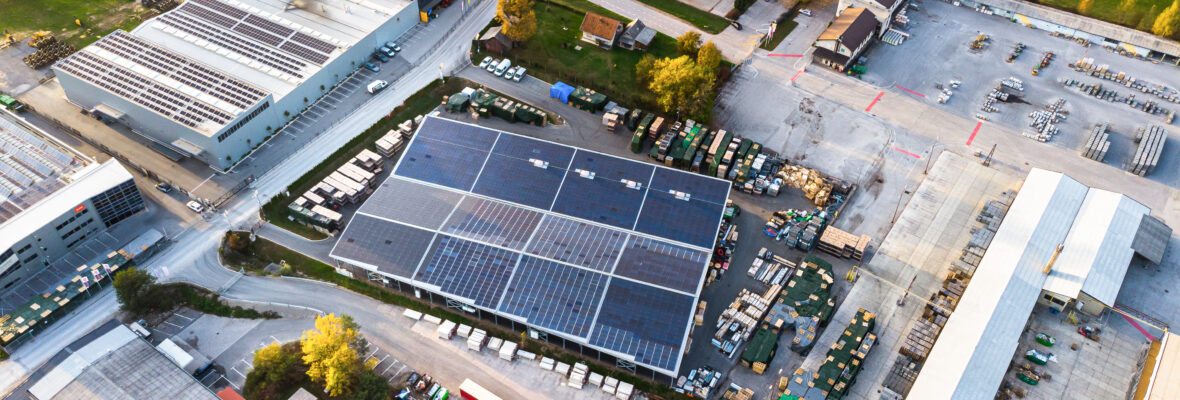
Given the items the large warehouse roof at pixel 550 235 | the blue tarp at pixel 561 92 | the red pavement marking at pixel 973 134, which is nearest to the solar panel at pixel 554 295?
the large warehouse roof at pixel 550 235

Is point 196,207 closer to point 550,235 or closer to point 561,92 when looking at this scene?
point 550,235

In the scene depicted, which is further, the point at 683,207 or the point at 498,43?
the point at 498,43

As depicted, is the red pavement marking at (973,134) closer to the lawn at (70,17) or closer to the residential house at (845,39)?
the residential house at (845,39)

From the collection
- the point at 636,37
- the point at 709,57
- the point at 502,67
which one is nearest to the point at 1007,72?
the point at 709,57

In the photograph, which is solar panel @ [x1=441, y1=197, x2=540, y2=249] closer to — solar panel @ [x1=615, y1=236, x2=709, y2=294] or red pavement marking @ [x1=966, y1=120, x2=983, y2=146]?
solar panel @ [x1=615, y1=236, x2=709, y2=294]

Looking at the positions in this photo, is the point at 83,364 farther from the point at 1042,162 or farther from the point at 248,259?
the point at 1042,162
